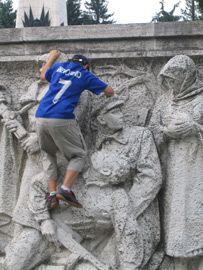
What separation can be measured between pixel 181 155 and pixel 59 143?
1.45 metres

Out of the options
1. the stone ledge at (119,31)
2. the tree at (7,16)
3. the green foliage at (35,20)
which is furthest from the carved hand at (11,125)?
the tree at (7,16)

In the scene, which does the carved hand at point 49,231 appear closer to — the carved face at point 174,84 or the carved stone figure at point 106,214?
the carved stone figure at point 106,214

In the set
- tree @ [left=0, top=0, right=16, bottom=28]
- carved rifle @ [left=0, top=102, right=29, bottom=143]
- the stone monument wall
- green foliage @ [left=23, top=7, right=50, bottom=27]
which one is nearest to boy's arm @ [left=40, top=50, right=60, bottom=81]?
the stone monument wall

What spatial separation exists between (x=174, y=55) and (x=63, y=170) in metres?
2.00

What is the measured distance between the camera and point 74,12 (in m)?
18.8

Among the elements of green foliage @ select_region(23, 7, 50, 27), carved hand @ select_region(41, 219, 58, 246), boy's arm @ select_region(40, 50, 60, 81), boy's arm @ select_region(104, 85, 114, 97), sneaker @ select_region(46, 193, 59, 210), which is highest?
green foliage @ select_region(23, 7, 50, 27)

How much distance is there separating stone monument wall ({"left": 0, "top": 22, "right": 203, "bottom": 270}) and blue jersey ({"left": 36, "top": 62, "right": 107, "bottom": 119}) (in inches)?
16.5

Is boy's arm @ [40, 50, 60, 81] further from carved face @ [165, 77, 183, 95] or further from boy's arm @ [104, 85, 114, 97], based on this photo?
carved face @ [165, 77, 183, 95]

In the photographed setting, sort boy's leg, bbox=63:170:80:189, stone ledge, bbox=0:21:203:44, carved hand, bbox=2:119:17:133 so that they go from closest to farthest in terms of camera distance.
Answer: boy's leg, bbox=63:170:80:189 < carved hand, bbox=2:119:17:133 < stone ledge, bbox=0:21:203:44

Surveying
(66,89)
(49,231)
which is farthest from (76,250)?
(66,89)

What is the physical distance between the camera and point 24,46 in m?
6.16

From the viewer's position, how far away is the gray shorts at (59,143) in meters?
5.25

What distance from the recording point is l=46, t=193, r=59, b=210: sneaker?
543 cm

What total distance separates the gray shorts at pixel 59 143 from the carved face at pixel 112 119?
364 mm
